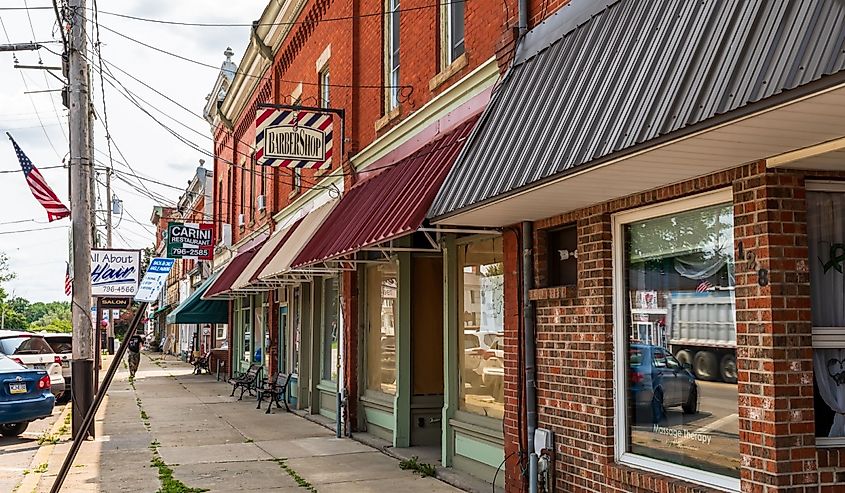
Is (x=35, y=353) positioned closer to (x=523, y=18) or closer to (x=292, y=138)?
(x=292, y=138)

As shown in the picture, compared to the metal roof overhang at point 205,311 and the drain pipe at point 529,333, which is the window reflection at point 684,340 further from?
the metal roof overhang at point 205,311

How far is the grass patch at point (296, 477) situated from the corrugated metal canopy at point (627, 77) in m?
3.94

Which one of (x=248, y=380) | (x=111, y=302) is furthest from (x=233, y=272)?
(x=111, y=302)

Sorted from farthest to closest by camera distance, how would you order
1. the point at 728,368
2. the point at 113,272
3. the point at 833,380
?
the point at 113,272
the point at 728,368
the point at 833,380

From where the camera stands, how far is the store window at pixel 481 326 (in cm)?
907

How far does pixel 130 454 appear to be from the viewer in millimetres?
12203

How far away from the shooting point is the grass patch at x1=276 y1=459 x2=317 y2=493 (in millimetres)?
9555

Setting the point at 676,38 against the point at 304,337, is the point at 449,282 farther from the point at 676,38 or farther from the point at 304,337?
the point at 304,337

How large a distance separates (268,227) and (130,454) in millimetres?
9954

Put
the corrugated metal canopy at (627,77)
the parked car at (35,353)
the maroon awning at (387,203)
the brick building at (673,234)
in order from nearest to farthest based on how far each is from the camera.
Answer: the corrugated metal canopy at (627,77)
the brick building at (673,234)
the maroon awning at (387,203)
the parked car at (35,353)

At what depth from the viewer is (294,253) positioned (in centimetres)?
1409

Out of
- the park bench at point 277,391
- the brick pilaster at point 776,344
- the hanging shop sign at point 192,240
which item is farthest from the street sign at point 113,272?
the brick pilaster at point 776,344

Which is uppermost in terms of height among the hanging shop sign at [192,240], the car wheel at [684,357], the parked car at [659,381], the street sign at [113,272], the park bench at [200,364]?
the hanging shop sign at [192,240]

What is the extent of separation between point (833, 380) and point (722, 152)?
1624 millimetres
